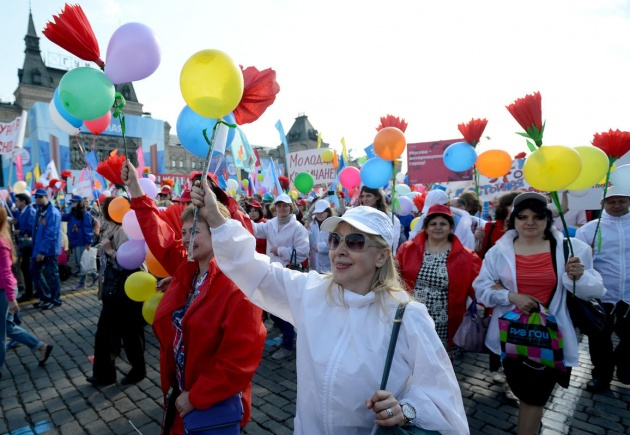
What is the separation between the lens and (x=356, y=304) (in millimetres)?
1541

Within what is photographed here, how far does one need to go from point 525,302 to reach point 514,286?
0.69ft

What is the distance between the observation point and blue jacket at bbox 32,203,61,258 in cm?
643

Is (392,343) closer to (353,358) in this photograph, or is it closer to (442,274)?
(353,358)

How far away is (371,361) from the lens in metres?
1.42

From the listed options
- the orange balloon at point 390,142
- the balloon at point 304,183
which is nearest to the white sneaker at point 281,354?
the orange balloon at point 390,142

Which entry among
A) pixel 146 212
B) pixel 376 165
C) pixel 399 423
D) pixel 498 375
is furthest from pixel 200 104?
pixel 498 375

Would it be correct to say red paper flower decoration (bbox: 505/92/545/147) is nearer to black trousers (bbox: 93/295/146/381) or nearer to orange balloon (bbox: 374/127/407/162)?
orange balloon (bbox: 374/127/407/162)

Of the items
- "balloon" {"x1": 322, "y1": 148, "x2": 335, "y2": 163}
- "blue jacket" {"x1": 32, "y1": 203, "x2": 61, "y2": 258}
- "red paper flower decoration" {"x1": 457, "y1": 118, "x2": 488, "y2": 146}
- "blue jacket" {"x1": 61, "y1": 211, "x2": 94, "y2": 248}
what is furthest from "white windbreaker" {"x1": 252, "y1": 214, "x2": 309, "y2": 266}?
"balloon" {"x1": 322, "y1": 148, "x2": 335, "y2": 163}

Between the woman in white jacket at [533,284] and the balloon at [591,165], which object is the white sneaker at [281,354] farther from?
the balloon at [591,165]

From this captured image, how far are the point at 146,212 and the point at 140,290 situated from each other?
1.03 meters

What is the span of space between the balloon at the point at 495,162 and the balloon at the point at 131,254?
164 inches

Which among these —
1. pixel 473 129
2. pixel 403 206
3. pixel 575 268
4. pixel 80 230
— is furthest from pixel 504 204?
pixel 80 230

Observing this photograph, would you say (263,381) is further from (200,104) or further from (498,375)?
(200,104)

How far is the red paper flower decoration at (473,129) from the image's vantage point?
180 inches
